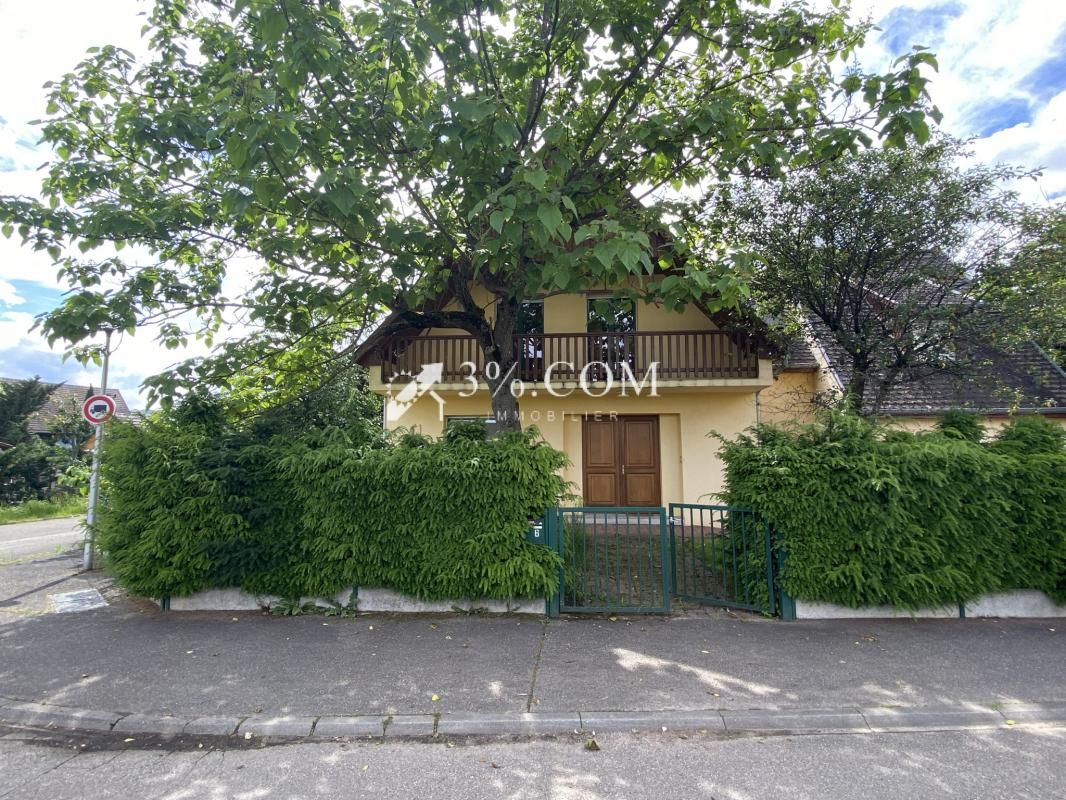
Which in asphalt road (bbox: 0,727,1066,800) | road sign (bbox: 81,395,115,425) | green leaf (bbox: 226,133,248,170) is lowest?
asphalt road (bbox: 0,727,1066,800)

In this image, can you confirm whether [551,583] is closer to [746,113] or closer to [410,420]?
[746,113]

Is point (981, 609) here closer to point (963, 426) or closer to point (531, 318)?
point (963, 426)

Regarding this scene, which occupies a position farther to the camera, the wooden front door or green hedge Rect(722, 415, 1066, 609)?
the wooden front door

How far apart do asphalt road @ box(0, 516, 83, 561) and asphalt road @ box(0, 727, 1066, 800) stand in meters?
6.70

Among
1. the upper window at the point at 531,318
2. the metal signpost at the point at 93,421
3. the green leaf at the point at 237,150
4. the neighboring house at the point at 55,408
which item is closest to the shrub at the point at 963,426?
the green leaf at the point at 237,150

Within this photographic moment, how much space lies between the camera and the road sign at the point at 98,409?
300 inches

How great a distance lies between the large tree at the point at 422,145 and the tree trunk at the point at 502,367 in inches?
1.2

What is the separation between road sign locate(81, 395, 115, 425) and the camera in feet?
25.0

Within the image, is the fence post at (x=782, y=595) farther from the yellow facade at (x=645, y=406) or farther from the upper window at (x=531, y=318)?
the upper window at (x=531, y=318)

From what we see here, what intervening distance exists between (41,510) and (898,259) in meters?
22.5

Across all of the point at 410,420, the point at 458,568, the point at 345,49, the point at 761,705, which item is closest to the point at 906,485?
the point at 761,705

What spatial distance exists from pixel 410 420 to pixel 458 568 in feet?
23.2

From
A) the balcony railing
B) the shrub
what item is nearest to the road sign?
the balcony railing

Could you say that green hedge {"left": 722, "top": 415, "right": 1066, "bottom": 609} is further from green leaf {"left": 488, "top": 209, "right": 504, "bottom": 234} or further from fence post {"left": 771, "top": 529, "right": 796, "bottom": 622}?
green leaf {"left": 488, "top": 209, "right": 504, "bottom": 234}
